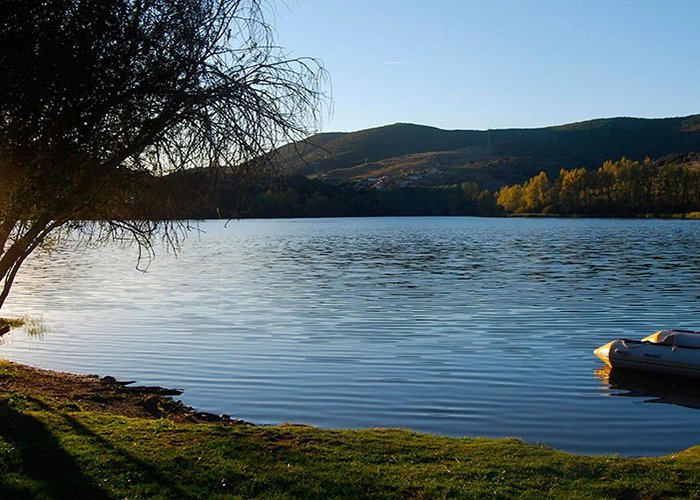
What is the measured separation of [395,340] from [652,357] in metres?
8.85

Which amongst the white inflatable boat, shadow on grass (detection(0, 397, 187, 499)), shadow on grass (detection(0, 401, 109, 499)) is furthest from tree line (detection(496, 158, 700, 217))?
shadow on grass (detection(0, 401, 109, 499))

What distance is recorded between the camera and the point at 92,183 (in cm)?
1084

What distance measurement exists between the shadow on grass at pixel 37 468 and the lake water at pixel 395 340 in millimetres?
4325

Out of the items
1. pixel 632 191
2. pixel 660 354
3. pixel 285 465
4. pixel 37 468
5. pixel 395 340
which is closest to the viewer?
pixel 37 468

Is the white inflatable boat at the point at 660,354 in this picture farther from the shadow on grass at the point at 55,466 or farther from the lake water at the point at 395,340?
the shadow on grass at the point at 55,466

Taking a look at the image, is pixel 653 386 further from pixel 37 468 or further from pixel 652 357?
pixel 37 468

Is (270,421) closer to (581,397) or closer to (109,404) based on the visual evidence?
(109,404)

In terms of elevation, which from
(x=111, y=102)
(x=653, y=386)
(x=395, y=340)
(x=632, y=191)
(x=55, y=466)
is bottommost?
(x=653, y=386)

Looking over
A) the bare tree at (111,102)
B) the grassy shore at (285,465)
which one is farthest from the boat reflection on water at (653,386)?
the bare tree at (111,102)

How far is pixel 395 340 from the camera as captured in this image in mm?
27562

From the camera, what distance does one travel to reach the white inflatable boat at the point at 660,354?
69.5 ft

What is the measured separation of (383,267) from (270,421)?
45.1 m

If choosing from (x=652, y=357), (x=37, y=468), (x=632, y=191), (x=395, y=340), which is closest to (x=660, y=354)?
(x=652, y=357)

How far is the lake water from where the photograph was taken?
1728 cm
